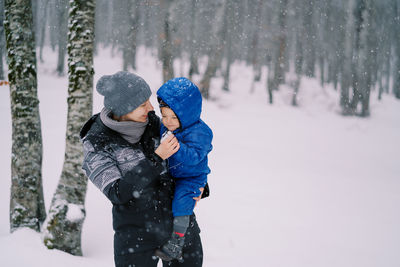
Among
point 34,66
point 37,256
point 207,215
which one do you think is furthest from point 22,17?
point 207,215

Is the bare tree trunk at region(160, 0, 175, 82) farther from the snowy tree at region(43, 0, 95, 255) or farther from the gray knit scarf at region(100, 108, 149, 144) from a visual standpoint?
the gray knit scarf at region(100, 108, 149, 144)

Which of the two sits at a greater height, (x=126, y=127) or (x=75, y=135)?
(x=126, y=127)

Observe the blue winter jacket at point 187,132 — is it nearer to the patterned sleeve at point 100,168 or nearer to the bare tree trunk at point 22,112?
the patterned sleeve at point 100,168

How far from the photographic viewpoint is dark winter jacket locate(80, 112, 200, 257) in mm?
1567

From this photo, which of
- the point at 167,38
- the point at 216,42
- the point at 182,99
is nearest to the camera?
the point at 182,99

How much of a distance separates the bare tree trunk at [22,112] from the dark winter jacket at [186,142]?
277 cm

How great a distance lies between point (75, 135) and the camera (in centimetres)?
346

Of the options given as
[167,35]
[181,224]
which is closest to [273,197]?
[181,224]

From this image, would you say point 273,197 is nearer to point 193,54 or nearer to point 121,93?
point 121,93

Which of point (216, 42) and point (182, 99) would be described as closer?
point (182, 99)

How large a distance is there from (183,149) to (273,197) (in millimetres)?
5502

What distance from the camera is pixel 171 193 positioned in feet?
6.23

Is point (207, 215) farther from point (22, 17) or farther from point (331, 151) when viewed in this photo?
point (331, 151)

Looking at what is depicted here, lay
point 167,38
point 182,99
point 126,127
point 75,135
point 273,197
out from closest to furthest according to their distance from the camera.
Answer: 1. point 126,127
2. point 182,99
3. point 75,135
4. point 273,197
5. point 167,38
